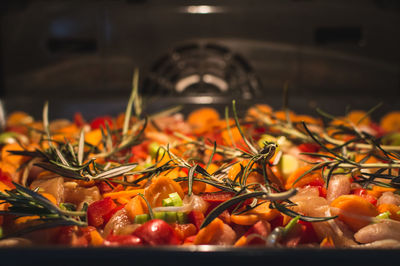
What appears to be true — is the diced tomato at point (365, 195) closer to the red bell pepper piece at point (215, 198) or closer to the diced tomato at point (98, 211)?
the red bell pepper piece at point (215, 198)

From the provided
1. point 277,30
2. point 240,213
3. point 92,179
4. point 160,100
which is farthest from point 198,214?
point 277,30

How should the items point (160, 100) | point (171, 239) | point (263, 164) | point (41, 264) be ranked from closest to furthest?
point (41, 264) < point (171, 239) < point (263, 164) < point (160, 100)

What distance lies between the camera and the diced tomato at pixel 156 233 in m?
0.67

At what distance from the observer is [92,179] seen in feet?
2.75

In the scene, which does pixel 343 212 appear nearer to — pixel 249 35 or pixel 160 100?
pixel 160 100

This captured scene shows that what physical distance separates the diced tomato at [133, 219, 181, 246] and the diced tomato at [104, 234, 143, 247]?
1cm

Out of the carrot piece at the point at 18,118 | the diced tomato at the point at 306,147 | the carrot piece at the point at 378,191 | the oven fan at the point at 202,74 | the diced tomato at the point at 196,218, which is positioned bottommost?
the diced tomato at the point at 196,218

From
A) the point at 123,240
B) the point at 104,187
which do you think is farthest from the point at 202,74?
the point at 123,240

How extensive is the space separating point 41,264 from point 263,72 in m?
1.56

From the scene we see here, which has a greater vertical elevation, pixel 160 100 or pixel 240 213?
pixel 160 100

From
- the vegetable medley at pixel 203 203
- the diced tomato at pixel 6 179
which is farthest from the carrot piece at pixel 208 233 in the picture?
the diced tomato at pixel 6 179

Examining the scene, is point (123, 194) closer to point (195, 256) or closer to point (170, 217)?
point (170, 217)

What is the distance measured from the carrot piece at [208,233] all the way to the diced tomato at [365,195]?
36 cm

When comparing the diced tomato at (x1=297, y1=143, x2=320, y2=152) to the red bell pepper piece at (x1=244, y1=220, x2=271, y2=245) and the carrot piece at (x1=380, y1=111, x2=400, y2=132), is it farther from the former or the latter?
the carrot piece at (x1=380, y1=111, x2=400, y2=132)
